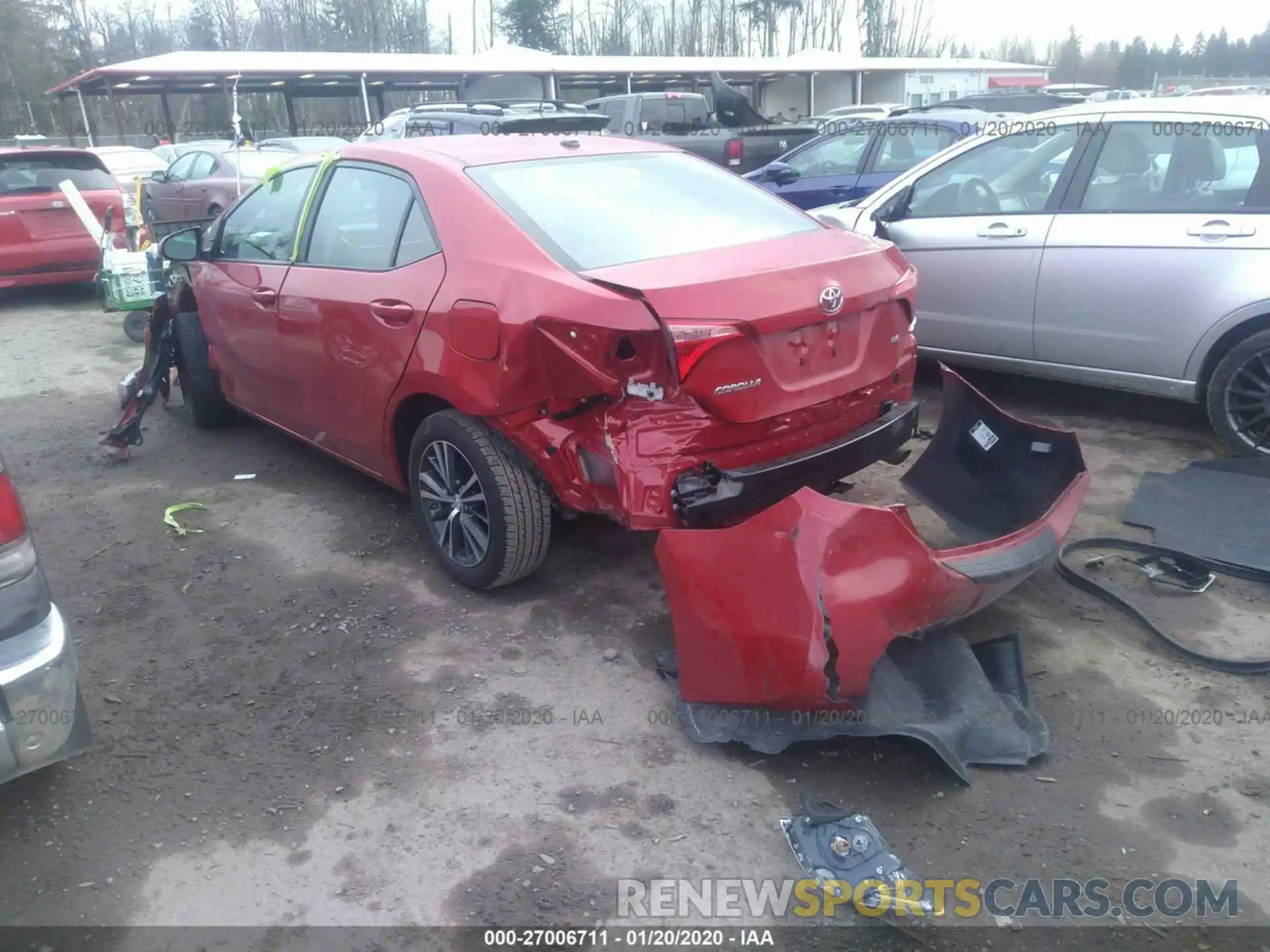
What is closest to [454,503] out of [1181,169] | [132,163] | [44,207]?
[1181,169]

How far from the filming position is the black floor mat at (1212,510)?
3939mm

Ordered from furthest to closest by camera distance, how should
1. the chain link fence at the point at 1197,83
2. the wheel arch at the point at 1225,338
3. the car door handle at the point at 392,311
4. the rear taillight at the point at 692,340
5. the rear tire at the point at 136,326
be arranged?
the chain link fence at the point at 1197,83 < the rear tire at the point at 136,326 < the wheel arch at the point at 1225,338 < the car door handle at the point at 392,311 < the rear taillight at the point at 692,340

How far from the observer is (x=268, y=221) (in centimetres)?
493

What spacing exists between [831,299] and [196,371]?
412 centimetres

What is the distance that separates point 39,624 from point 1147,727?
317cm

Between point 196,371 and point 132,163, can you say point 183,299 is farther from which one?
point 132,163

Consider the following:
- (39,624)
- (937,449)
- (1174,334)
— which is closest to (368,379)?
(39,624)

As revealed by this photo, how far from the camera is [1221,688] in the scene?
3211 mm

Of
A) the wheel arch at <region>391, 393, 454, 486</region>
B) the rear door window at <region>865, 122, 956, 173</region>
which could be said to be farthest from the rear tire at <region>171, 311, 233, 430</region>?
the rear door window at <region>865, 122, 956, 173</region>

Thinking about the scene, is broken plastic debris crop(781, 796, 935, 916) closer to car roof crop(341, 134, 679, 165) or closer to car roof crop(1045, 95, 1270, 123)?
car roof crop(341, 134, 679, 165)

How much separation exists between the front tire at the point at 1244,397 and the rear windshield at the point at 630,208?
7.25 ft

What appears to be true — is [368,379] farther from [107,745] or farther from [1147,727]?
[1147,727]

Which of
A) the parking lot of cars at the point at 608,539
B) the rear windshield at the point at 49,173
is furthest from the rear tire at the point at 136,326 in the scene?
the parking lot of cars at the point at 608,539

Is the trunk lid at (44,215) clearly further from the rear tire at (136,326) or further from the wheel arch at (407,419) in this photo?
the wheel arch at (407,419)
